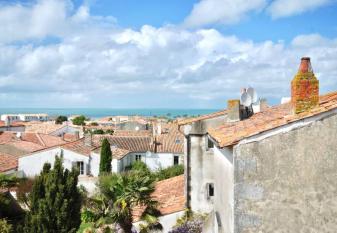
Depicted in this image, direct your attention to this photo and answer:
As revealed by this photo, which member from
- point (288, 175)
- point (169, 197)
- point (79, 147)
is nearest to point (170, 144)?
point (79, 147)

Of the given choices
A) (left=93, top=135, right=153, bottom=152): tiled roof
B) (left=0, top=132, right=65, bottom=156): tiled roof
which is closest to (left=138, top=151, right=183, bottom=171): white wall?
(left=93, top=135, right=153, bottom=152): tiled roof

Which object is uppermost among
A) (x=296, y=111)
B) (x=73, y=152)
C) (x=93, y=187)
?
(x=296, y=111)

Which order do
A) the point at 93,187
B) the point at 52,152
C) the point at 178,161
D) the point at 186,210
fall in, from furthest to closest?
the point at 178,161, the point at 52,152, the point at 93,187, the point at 186,210

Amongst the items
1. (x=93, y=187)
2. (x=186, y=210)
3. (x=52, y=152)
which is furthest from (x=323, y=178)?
(x=52, y=152)

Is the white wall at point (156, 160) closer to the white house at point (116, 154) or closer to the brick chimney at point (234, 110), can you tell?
the white house at point (116, 154)

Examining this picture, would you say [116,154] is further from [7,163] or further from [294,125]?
[294,125]

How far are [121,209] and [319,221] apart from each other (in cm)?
1306

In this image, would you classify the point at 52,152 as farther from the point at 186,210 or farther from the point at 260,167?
the point at 260,167

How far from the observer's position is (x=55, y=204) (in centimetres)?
2217

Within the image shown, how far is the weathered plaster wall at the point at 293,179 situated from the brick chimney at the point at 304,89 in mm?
773

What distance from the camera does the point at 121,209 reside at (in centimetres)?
2203

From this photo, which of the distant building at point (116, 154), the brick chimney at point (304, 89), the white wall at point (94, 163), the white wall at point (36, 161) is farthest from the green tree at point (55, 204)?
the white wall at point (94, 163)

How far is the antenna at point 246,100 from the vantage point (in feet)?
57.7

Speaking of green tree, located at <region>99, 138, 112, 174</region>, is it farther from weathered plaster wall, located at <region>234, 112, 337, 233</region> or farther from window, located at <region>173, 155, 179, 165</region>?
weathered plaster wall, located at <region>234, 112, 337, 233</region>
